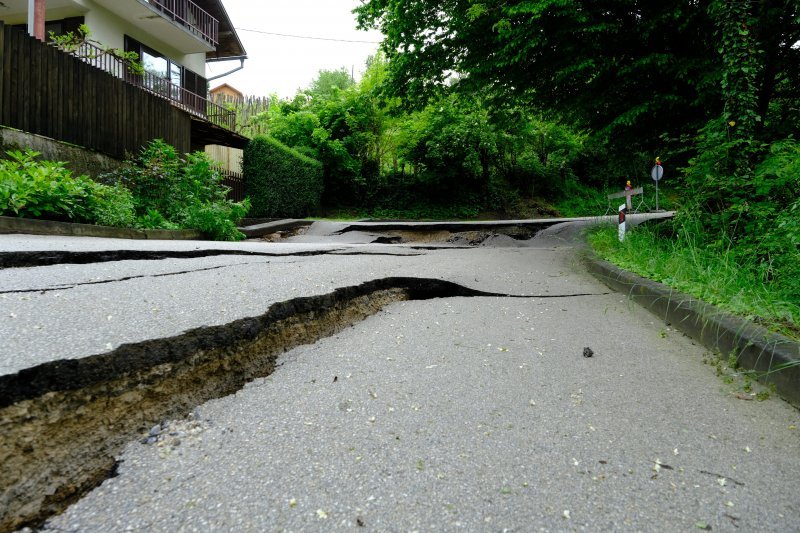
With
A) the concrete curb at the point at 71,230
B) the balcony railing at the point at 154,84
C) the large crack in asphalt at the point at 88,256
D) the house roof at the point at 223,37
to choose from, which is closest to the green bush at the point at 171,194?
the concrete curb at the point at 71,230

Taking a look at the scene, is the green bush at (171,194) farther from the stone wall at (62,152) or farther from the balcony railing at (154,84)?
the balcony railing at (154,84)

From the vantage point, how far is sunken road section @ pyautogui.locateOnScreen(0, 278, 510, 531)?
4.65 feet

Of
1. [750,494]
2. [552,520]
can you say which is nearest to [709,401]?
[750,494]

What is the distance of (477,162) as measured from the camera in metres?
22.8

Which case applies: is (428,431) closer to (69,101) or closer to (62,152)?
(62,152)

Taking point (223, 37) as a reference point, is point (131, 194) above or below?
below

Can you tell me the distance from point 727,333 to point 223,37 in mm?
25252

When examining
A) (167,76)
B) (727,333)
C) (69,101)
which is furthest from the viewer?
(167,76)

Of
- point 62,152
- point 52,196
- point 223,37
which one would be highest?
point 223,37

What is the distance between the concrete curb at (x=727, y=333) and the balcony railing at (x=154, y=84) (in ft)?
39.9

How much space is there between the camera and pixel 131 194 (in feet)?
30.9

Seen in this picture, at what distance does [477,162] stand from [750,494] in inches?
869

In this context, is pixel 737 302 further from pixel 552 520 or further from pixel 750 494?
pixel 552 520

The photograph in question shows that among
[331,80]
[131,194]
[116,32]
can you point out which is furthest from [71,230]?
[331,80]
